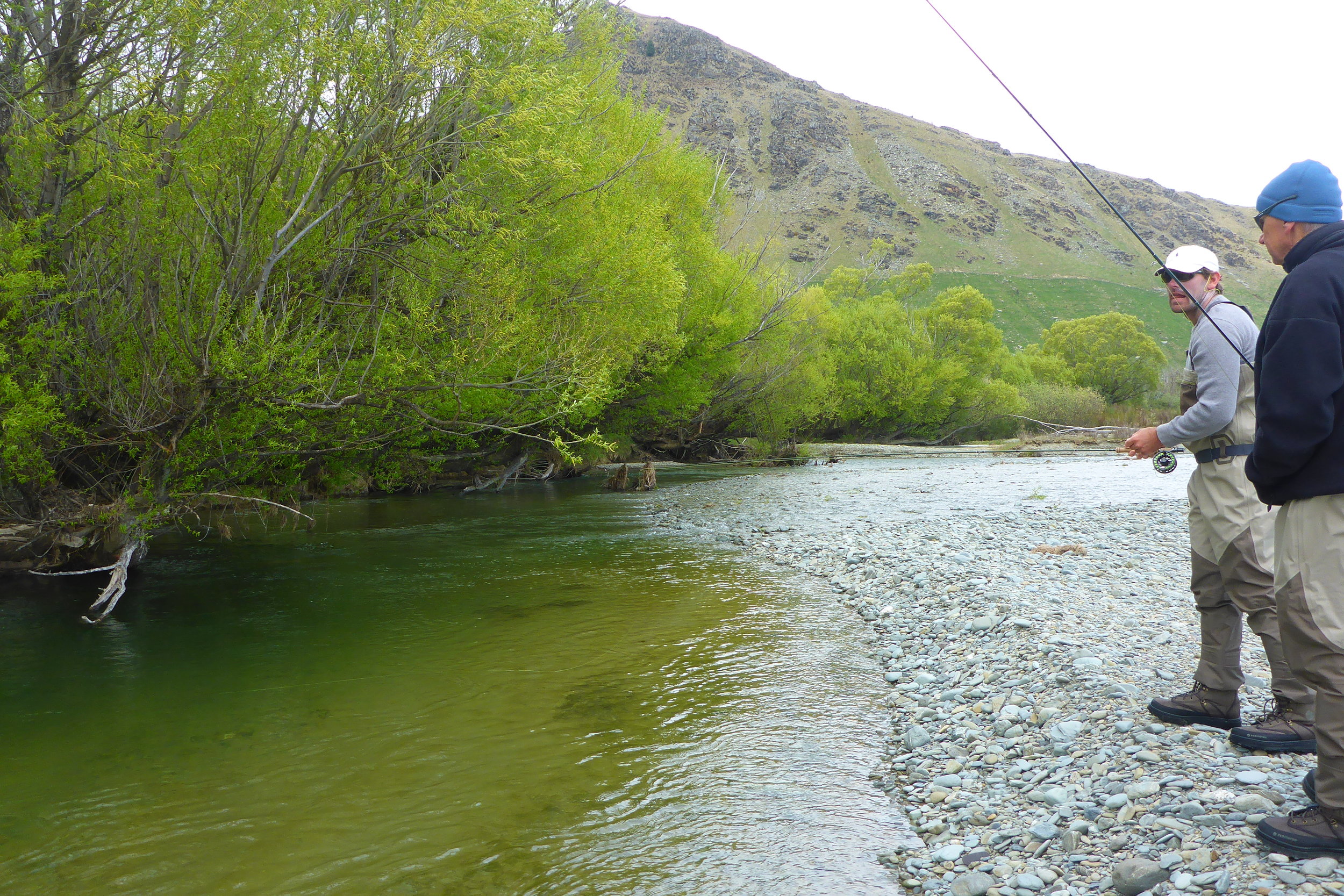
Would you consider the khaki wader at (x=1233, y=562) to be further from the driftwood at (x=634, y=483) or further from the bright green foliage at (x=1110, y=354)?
the bright green foliage at (x=1110, y=354)

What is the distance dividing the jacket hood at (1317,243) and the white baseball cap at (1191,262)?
112 centimetres

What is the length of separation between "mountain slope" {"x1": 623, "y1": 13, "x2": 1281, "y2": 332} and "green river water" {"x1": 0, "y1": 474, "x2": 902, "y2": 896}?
124m

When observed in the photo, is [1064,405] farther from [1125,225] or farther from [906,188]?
[906,188]

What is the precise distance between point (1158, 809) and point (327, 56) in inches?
400

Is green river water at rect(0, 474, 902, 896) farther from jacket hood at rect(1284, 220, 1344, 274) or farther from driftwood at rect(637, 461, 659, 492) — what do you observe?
driftwood at rect(637, 461, 659, 492)

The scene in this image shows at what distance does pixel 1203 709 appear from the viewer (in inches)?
197

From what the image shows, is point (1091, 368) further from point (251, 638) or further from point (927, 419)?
point (251, 638)

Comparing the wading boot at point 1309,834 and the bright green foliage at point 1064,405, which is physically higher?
the bright green foliage at point 1064,405

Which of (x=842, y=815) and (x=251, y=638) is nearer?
(x=842, y=815)

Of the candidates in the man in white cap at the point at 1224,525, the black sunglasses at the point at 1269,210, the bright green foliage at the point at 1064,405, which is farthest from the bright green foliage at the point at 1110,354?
the black sunglasses at the point at 1269,210

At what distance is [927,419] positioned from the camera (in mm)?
56000

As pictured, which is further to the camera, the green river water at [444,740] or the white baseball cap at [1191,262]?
the white baseball cap at [1191,262]

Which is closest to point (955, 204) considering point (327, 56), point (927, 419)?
point (927, 419)

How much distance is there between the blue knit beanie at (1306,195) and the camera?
374cm
